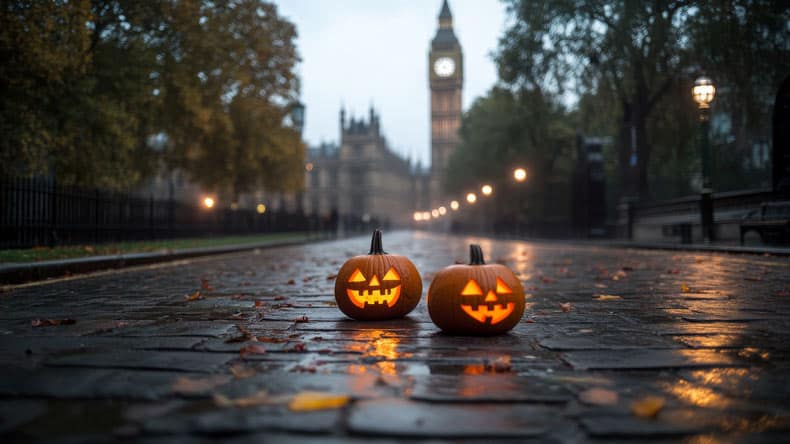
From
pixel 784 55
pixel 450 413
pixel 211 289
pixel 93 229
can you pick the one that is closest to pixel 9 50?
pixel 93 229

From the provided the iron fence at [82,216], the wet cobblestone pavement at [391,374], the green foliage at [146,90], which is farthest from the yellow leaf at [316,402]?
the green foliage at [146,90]

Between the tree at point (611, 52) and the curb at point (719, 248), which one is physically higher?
the tree at point (611, 52)

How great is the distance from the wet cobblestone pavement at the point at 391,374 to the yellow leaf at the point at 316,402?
10 millimetres

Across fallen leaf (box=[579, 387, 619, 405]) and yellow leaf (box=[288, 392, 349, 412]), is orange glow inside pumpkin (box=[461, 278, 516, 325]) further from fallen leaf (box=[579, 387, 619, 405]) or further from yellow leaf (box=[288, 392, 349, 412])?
yellow leaf (box=[288, 392, 349, 412])

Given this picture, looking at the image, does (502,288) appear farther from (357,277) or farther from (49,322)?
(49,322)

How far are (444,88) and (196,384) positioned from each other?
461ft

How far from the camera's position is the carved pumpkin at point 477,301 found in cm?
436

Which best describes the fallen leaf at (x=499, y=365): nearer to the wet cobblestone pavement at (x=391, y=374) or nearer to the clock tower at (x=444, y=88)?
the wet cobblestone pavement at (x=391, y=374)

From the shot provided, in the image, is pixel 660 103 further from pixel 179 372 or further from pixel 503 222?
pixel 179 372

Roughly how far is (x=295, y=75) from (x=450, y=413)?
31413mm

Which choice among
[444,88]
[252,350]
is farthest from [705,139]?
[444,88]

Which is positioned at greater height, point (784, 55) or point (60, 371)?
point (784, 55)

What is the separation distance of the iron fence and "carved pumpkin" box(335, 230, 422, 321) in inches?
425

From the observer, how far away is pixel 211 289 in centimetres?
783
